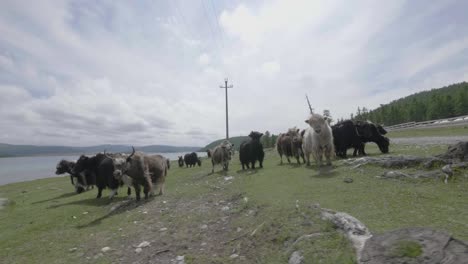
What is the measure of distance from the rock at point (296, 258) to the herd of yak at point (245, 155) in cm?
817

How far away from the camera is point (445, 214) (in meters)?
4.52

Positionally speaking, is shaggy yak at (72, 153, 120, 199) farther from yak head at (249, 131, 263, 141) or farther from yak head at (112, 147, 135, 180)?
yak head at (249, 131, 263, 141)

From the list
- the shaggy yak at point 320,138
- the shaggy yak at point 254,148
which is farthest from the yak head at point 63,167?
the shaggy yak at point 320,138

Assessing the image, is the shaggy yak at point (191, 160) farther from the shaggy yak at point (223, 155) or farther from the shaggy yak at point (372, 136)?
the shaggy yak at point (372, 136)

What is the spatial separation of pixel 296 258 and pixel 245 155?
13537mm

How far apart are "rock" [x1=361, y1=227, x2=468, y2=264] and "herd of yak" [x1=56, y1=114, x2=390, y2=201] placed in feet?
29.2

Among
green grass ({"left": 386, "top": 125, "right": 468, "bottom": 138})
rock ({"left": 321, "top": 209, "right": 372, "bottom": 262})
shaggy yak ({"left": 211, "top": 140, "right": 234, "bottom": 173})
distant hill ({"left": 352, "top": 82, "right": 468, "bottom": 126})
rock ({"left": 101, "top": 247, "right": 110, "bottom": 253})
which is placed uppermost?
distant hill ({"left": 352, "top": 82, "right": 468, "bottom": 126})

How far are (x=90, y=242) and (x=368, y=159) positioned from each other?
9.36m

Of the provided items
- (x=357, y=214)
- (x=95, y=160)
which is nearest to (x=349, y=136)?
(x=357, y=214)

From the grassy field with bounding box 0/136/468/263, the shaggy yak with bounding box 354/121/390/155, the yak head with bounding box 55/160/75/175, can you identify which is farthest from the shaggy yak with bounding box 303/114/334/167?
the yak head with bounding box 55/160/75/175

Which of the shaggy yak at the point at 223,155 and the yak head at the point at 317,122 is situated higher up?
the yak head at the point at 317,122

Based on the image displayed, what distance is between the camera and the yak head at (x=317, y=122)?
11.6 metres

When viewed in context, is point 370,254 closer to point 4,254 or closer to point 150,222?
point 150,222

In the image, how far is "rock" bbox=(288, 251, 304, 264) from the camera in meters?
3.87
